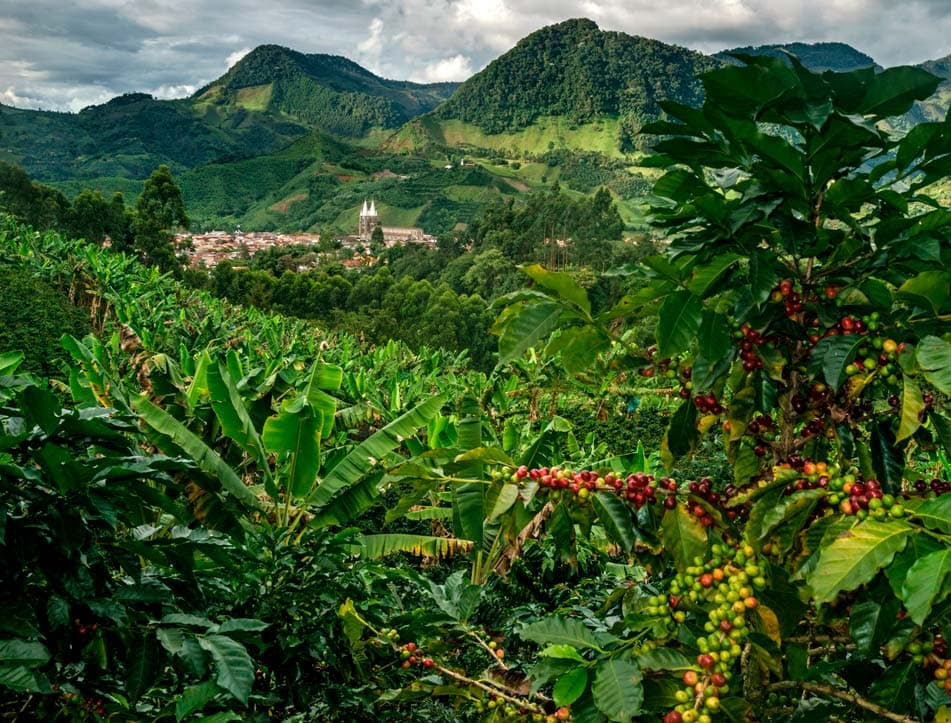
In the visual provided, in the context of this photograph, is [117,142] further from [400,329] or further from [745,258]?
[745,258]

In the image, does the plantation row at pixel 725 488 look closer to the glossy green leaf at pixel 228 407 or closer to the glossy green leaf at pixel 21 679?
the glossy green leaf at pixel 21 679

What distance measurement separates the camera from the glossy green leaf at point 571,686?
1156mm

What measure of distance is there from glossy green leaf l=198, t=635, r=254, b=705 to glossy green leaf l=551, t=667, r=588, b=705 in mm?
658

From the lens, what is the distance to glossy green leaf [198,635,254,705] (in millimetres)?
1466

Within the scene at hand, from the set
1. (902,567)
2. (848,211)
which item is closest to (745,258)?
(848,211)

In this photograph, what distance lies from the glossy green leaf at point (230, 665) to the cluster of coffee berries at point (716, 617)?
850 millimetres

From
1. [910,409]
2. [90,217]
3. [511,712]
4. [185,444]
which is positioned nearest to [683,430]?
[910,409]

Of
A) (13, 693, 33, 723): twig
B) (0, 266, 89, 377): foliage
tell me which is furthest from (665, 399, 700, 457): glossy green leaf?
(0, 266, 89, 377): foliage

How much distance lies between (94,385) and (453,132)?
143783 mm

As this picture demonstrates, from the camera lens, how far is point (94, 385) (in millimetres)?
5047

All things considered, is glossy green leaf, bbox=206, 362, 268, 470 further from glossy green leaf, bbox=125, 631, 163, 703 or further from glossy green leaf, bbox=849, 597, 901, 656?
glossy green leaf, bbox=849, 597, 901, 656

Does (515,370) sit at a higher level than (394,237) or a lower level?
lower

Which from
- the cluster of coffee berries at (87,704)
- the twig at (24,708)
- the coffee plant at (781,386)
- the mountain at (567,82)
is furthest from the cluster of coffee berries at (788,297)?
the mountain at (567,82)

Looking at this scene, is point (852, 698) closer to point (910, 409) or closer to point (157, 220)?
point (910, 409)
